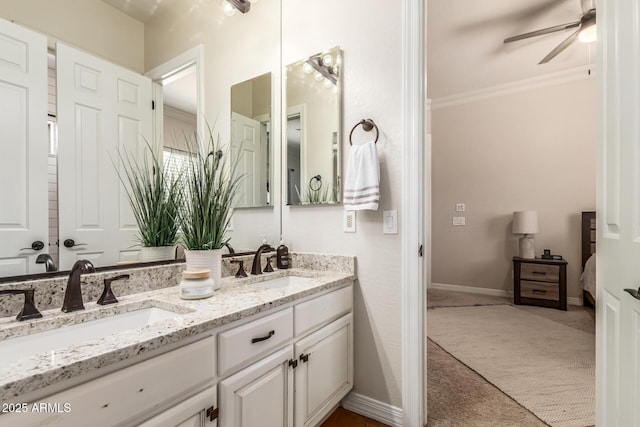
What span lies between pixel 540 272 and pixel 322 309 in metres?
3.51

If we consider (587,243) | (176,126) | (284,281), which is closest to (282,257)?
(284,281)

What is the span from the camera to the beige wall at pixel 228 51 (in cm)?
149

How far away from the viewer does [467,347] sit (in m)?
2.63

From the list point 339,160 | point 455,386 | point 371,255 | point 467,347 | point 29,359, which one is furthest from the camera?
point 467,347

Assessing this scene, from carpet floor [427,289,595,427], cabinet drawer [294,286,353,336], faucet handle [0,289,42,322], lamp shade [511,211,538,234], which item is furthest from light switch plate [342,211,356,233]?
lamp shade [511,211,538,234]

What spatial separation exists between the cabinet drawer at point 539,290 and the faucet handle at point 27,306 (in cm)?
453

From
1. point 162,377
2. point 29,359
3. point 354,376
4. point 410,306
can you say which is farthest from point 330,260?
point 29,359

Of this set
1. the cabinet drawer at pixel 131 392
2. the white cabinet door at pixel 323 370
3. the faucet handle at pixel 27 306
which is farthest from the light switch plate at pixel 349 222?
the faucet handle at pixel 27 306

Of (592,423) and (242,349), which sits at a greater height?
(242,349)

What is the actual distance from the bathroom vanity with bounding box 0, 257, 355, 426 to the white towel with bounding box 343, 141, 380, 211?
43cm

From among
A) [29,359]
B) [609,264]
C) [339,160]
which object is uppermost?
[339,160]

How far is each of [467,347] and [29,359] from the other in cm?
285

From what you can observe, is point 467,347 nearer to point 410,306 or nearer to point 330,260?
point 410,306

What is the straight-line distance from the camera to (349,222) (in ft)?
5.93
